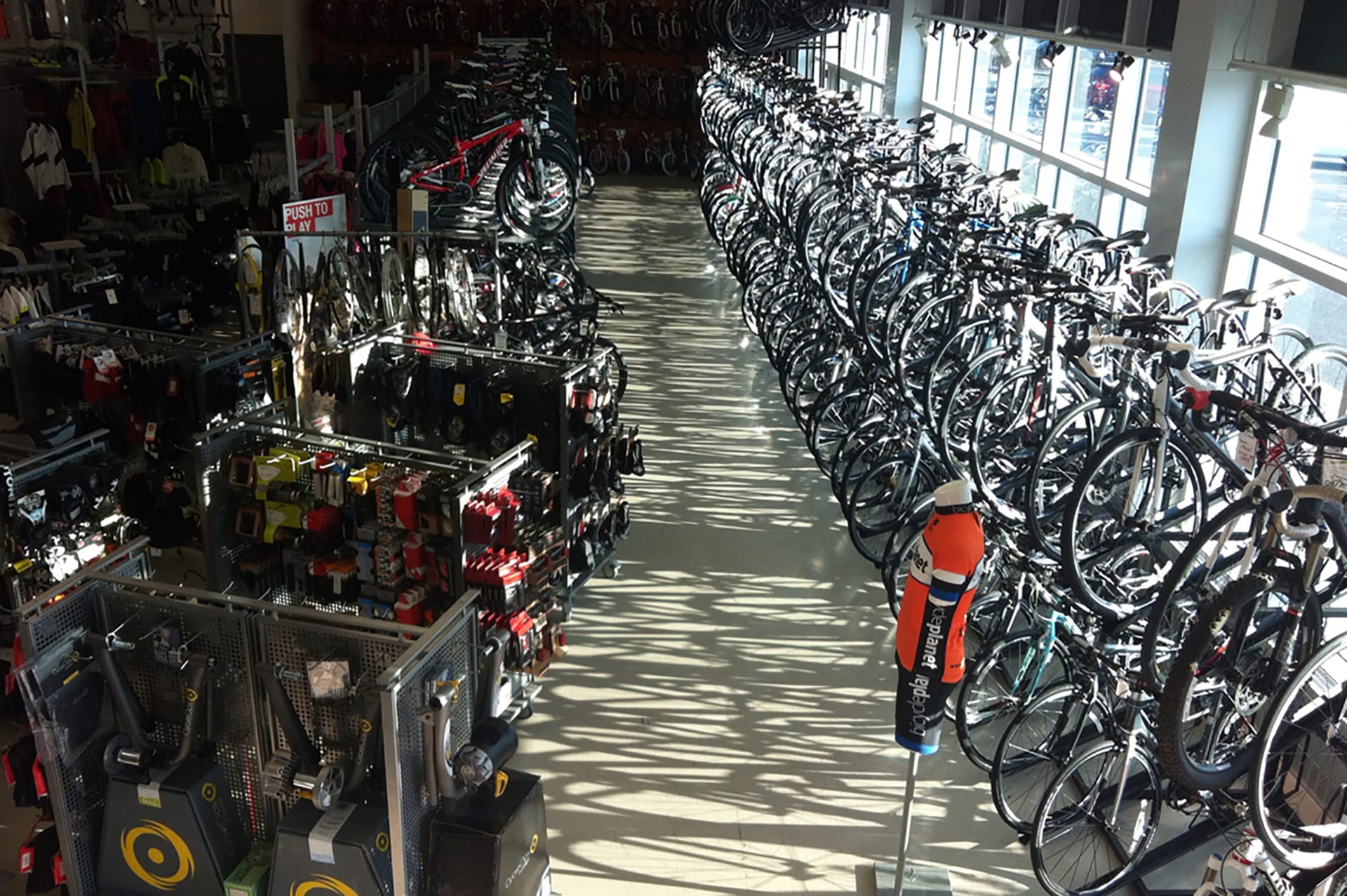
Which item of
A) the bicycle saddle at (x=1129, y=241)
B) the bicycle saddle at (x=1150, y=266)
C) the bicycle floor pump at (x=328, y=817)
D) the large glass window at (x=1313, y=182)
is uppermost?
the large glass window at (x=1313, y=182)

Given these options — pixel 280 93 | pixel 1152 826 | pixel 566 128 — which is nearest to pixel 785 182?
pixel 566 128

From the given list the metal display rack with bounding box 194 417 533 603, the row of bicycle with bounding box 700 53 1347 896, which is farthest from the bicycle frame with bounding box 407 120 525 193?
the metal display rack with bounding box 194 417 533 603

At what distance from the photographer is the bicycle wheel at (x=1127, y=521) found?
3721 mm

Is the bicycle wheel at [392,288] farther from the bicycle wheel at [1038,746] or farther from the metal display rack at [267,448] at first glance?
the bicycle wheel at [1038,746]

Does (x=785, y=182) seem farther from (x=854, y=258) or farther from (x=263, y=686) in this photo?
(x=263, y=686)

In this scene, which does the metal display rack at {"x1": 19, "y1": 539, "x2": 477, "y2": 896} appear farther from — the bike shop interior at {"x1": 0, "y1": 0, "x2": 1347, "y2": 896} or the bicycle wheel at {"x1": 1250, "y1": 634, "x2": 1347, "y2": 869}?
the bicycle wheel at {"x1": 1250, "y1": 634, "x2": 1347, "y2": 869}

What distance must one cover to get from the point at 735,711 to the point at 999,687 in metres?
1.15

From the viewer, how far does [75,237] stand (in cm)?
1002

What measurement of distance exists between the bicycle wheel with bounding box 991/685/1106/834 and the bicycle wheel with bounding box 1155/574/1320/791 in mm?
516

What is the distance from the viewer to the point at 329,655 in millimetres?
2961

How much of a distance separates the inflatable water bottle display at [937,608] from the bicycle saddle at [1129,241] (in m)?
2.61

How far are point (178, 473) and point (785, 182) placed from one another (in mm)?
4752

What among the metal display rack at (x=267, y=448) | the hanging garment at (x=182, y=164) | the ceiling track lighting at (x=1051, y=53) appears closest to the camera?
the metal display rack at (x=267, y=448)

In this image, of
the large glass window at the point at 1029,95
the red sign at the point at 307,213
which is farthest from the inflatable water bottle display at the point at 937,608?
the large glass window at the point at 1029,95
